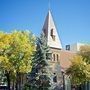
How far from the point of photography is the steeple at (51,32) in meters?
64.9

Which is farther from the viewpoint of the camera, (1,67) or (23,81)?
(23,81)

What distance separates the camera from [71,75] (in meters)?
59.8

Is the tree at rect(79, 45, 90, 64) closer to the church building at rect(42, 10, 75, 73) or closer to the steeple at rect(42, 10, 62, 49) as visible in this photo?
the church building at rect(42, 10, 75, 73)

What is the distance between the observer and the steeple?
64938mm

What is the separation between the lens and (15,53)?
52.3 meters

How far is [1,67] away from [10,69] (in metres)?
1.47

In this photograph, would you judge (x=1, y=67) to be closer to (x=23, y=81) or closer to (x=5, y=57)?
(x=5, y=57)

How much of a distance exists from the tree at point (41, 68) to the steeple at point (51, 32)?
37.1 feet

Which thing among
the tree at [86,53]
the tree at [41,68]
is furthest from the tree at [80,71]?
the tree at [41,68]

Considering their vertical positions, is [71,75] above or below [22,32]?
Result: below

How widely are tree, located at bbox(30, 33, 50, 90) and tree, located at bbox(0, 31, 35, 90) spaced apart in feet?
3.47

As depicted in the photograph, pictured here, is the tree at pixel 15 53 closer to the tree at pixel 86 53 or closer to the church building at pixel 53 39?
the church building at pixel 53 39

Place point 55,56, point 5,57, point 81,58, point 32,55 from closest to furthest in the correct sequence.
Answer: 1. point 5,57
2. point 32,55
3. point 81,58
4. point 55,56

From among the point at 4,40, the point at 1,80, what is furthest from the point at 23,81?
the point at 4,40
